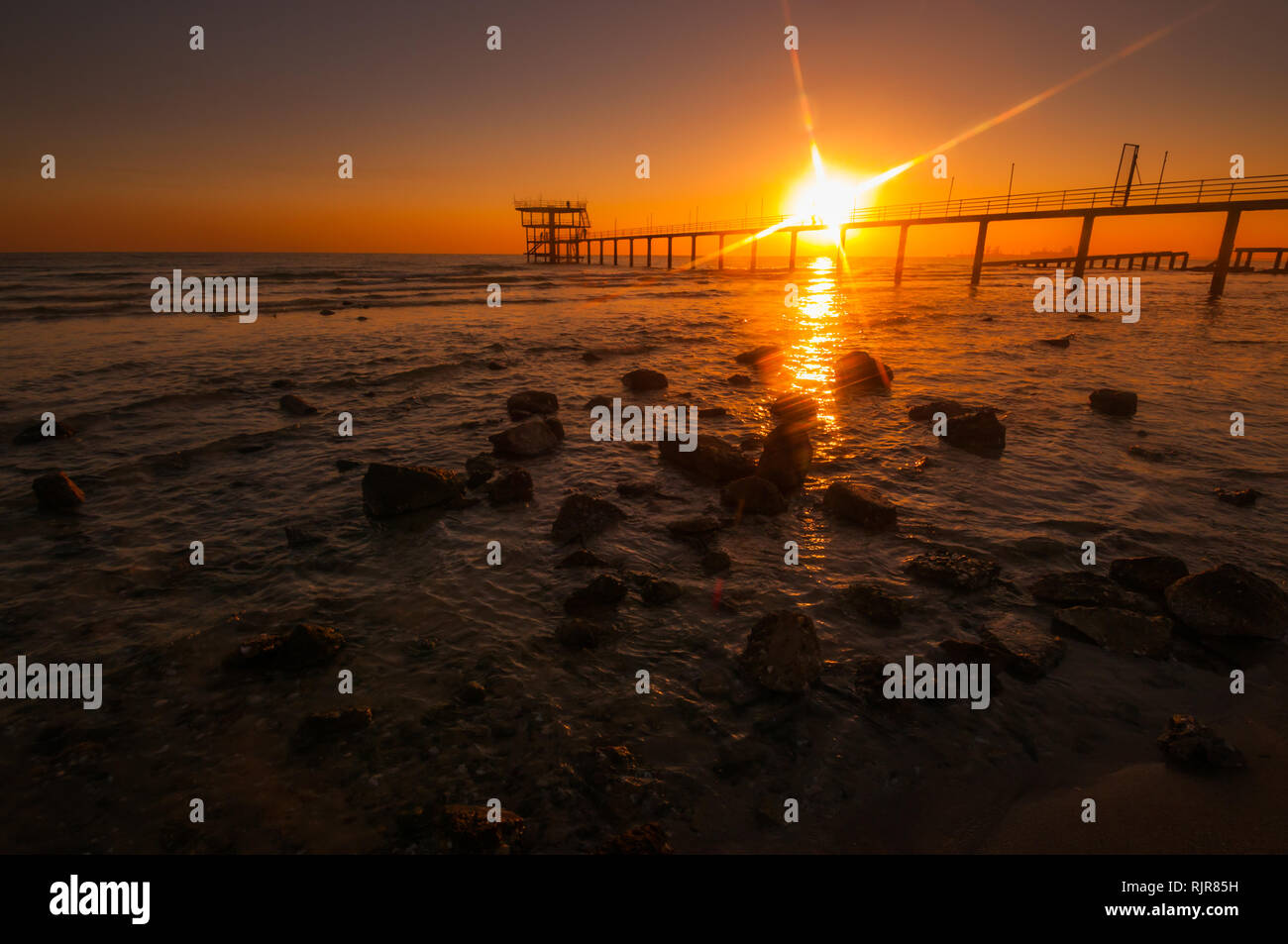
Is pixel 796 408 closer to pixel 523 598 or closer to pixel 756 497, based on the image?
pixel 756 497

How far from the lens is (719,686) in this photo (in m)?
4.87

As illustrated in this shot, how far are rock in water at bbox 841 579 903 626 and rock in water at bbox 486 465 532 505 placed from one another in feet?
16.6

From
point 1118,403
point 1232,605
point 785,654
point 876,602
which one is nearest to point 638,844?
point 785,654

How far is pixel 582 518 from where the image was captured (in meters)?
7.72

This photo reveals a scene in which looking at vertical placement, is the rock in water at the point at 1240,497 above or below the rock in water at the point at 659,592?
above

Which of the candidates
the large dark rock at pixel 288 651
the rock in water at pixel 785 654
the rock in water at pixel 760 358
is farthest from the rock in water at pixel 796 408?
the large dark rock at pixel 288 651

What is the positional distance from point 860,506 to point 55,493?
11.9 m

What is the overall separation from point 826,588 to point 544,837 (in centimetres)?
400

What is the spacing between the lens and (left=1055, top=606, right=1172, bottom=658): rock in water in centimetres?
516

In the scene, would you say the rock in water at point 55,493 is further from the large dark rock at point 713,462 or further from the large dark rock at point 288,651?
the large dark rock at point 713,462

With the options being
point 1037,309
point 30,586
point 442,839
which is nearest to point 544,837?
point 442,839

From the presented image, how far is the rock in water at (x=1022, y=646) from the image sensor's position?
498cm

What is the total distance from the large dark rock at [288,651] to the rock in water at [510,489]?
3697 mm

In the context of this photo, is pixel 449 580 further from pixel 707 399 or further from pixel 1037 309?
pixel 1037 309
